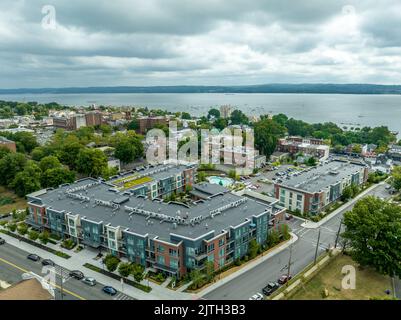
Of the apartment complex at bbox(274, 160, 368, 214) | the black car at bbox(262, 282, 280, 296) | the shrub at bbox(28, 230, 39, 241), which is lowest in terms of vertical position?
the black car at bbox(262, 282, 280, 296)

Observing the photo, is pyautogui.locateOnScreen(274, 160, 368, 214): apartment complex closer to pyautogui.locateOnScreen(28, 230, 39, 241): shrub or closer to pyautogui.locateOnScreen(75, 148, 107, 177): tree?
pyautogui.locateOnScreen(75, 148, 107, 177): tree

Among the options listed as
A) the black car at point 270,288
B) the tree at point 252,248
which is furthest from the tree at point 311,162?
the black car at point 270,288

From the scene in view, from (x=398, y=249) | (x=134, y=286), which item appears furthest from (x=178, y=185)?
(x=398, y=249)

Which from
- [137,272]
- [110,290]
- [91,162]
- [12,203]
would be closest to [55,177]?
[12,203]

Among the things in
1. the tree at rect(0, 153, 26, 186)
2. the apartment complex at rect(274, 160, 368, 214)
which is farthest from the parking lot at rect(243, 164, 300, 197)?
the tree at rect(0, 153, 26, 186)

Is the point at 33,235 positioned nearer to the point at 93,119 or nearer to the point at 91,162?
the point at 91,162

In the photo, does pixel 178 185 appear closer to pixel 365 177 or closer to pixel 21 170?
pixel 21 170

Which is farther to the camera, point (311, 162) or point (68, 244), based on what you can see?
point (311, 162)
